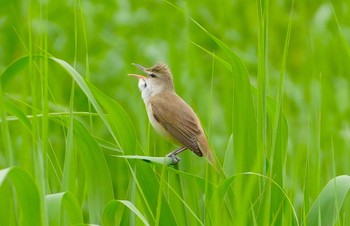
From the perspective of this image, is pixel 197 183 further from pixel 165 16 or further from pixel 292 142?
pixel 165 16

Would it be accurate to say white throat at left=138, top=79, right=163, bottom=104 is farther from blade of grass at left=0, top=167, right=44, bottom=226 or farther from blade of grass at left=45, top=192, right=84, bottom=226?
blade of grass at left=0, top=167, right=44, bottom=226

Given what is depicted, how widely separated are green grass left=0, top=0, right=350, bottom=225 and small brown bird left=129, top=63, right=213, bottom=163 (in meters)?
0.09

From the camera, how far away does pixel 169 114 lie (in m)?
5.22

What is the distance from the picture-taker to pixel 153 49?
7.38 m

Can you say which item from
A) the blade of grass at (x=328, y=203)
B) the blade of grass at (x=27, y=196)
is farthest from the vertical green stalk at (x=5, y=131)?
the blade of grass at (x=328, y=203)

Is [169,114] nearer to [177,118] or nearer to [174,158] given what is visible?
[177,118]

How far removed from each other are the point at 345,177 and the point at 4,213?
1.20 meters

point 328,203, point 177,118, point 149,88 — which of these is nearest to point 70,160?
point 328,203

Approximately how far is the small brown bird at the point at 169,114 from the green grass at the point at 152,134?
9 cm

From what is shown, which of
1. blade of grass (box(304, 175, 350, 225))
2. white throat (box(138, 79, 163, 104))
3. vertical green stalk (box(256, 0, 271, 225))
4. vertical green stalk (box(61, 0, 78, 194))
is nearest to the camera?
vertical green stalk (box(61, 0, 78, 194))

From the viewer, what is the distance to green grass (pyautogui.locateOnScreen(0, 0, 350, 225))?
363 centimetres

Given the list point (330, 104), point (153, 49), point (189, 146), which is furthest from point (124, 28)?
point (189, 146)

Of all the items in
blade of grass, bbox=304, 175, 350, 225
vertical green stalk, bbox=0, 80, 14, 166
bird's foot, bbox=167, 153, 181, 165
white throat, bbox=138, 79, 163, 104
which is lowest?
blade of grass, bbox=304, 175, 350, 225

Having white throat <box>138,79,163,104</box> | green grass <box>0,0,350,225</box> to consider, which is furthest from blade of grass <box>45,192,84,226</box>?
white throat <box>138,79,163,104</box>
